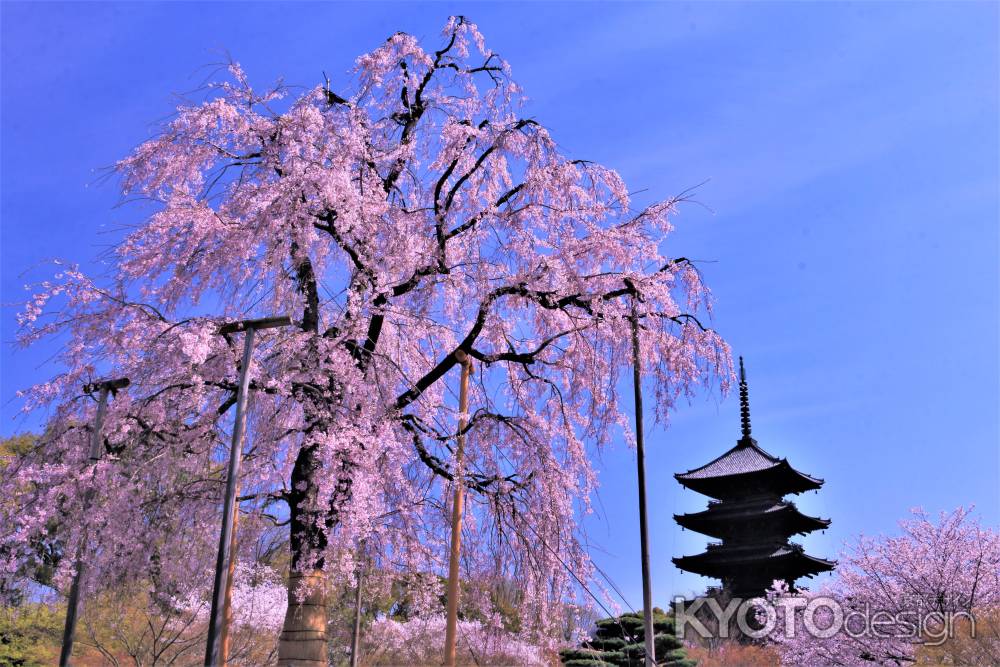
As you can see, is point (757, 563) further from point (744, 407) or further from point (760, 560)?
point (744, 407)

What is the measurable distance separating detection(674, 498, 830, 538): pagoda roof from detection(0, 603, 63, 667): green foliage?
29.3m

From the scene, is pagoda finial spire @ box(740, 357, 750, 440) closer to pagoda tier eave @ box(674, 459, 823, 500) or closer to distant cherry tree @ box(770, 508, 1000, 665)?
pagoda tier eave @ box(674, 459, 823, 500)

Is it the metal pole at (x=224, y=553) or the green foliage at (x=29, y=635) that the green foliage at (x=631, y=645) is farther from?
the metal pole at (x=224, y=553)

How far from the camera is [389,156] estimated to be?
1430 cm

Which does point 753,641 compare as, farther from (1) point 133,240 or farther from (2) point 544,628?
(1) point 133,240

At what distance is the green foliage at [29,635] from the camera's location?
2516 centimetres

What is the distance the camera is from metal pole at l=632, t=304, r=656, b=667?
40.5 feet

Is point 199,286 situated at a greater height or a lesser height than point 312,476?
greater

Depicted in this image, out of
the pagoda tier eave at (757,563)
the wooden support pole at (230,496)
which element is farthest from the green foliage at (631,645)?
the wooden support pole at (230,496)

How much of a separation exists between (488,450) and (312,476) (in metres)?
2.80

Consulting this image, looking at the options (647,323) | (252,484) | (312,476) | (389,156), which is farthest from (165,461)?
(647,323)

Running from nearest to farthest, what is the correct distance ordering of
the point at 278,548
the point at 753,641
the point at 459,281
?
the point at 459,281 < the point at 278,548 < the point at 753,641

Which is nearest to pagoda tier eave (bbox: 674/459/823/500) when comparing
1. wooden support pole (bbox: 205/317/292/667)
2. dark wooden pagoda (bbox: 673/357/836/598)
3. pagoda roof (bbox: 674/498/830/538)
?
dark wooden pagoda (bbox: 673/357/836/598)

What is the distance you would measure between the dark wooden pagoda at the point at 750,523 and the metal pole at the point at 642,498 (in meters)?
30.5
